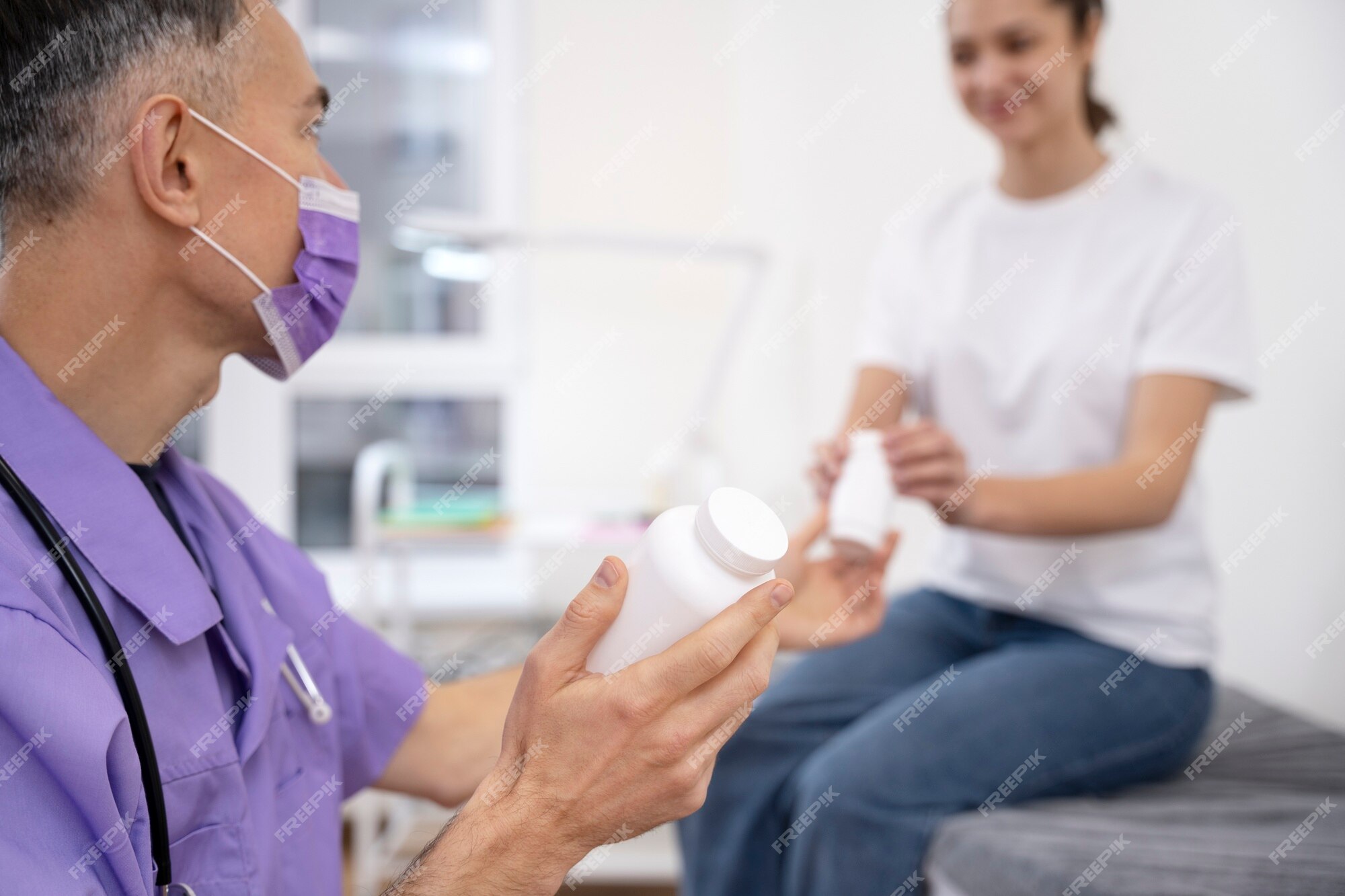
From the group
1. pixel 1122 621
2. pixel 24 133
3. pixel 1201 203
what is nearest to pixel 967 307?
pixel 1201 203

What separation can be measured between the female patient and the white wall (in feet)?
0.79

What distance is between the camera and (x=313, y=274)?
0.82 m

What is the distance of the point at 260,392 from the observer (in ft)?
9.95

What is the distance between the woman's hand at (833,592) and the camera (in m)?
1.13

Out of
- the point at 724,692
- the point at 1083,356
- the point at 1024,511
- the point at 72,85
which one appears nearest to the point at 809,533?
the point at 1024,511

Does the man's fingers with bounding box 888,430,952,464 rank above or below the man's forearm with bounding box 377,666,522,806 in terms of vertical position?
above

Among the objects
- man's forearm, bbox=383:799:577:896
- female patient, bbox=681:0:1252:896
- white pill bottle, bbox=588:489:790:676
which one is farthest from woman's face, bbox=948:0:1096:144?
man's forearm, bbox=383:799:577:896

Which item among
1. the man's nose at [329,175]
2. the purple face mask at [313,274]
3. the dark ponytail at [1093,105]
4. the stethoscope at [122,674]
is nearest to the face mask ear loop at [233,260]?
the purple face mask at [313,274]

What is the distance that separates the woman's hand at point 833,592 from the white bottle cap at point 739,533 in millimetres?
553

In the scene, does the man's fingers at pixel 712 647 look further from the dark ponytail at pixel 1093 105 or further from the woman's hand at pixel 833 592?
the dark ponytail at pixel 1093 105

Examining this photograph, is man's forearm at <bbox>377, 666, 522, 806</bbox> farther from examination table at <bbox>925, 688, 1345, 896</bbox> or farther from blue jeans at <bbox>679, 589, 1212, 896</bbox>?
examination table at <bbox>925, 688, 1345, 896</bbox>

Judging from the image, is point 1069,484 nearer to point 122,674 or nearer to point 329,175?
point 329,175

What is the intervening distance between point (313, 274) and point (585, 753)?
1.55 feet

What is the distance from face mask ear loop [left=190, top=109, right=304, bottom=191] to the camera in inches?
29.2
